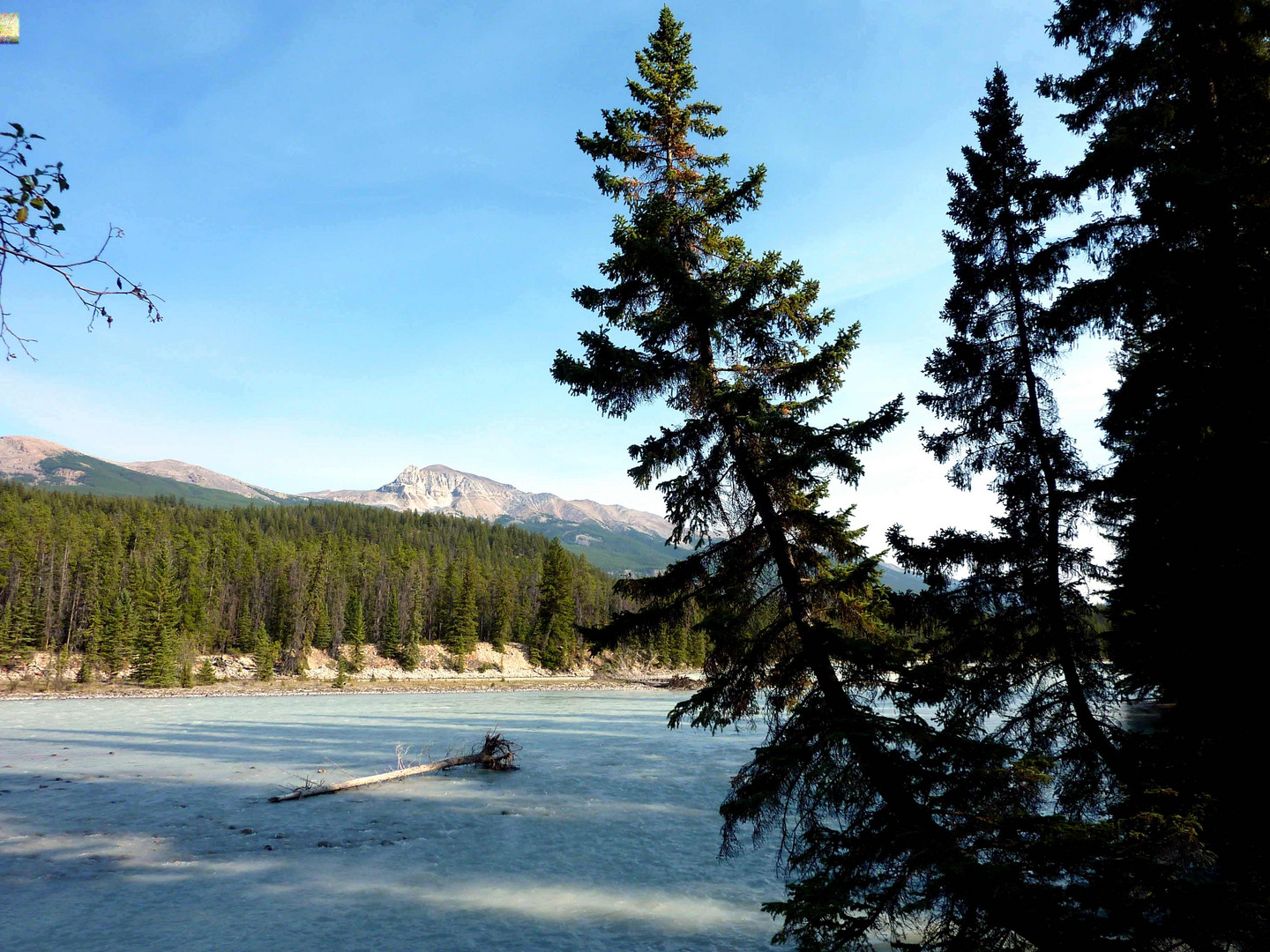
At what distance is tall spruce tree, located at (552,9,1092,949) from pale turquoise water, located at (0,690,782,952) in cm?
420

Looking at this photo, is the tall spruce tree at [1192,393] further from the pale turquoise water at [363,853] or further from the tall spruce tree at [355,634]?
the tall spruce tree at [355,634]

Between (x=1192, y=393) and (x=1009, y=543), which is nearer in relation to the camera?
(x=1192, y=393)

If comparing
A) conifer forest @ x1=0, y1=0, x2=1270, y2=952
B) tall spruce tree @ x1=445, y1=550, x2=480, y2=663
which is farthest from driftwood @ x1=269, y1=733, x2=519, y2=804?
tall spruce tree @ x1=445, y1=550, x2=480, y2=663

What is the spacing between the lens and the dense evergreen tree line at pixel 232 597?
67.9 meters

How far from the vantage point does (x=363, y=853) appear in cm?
1439

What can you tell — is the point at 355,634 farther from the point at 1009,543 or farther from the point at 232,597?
the point at 1009,543

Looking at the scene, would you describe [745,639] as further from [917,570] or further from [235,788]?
[235,788]

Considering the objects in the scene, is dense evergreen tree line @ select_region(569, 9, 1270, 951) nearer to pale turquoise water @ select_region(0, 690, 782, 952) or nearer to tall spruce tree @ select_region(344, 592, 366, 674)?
pale turquoise water @ select_region(0, 690, 782, 952)

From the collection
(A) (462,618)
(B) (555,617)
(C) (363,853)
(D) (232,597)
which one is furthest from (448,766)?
(D) (232,597)

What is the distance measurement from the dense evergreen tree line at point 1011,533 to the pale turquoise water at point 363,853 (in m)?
4.44

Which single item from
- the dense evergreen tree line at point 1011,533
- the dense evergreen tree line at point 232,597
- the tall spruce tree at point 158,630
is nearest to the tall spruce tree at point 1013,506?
the dense evergreen tree line at point 1011,533

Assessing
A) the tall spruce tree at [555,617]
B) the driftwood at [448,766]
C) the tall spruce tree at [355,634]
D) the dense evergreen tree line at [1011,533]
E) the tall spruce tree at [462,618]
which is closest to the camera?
the dense evergreen tree line at [1011,533]

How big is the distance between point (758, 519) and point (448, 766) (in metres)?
19.5

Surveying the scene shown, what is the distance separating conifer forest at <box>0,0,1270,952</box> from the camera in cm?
610
